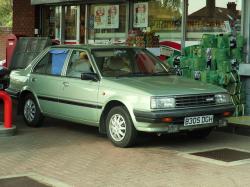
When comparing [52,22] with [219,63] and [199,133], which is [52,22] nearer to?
[219,63]

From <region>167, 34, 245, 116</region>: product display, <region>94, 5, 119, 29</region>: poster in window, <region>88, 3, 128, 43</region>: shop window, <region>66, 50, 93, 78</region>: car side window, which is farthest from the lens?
<region>94, 5, 119, 29</region>: poster in window

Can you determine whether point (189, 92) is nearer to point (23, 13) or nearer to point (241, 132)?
point (241, 132)

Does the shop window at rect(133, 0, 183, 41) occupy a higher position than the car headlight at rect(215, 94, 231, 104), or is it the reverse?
the shop window at rect(133, 0, 183, 41)

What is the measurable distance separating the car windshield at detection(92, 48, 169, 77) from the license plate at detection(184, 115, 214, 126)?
1.38 meters

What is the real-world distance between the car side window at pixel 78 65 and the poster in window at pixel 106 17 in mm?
6350

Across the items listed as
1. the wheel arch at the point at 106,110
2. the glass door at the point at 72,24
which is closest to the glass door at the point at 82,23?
the glass door at the point at 72,24

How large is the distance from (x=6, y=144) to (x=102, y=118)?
5.31 ft

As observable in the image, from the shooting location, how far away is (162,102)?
8102 millimetres

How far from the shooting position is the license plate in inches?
325

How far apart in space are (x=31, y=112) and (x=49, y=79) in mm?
945

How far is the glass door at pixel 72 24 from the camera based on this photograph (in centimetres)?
1770

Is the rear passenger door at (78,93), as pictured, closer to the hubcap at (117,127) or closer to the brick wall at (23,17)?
the hubcap at (117,127)

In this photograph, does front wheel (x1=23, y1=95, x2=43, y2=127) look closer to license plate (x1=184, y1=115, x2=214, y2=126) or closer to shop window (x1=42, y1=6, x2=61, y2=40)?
license plate (x1=184, y1=115, x2=214, y2=126)

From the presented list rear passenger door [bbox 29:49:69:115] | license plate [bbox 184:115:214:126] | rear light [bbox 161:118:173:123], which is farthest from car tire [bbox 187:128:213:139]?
rear passenger door [bbox 29:49:69:115]
